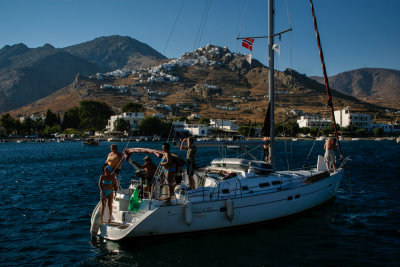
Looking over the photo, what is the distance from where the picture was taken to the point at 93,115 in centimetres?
14425

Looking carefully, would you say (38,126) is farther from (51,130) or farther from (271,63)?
(271,63)

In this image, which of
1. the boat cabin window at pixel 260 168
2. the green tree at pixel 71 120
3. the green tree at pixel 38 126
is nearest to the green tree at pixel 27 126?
the green tree at pixel 38 126

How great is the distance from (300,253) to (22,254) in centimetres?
981

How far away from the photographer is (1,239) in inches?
502

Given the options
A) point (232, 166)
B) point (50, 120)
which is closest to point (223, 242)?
point (232, 166)

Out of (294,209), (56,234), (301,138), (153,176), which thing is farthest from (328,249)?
(301,138)

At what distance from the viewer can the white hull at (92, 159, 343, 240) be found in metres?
11.5

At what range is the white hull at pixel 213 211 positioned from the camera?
11531 mm

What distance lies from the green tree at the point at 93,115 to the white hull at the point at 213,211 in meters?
137

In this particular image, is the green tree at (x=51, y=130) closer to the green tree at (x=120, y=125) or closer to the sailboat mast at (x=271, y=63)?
the green tree at (x=120, y=125)

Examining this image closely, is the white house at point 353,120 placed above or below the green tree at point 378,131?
above

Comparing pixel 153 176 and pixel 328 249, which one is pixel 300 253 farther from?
pixel 153 176

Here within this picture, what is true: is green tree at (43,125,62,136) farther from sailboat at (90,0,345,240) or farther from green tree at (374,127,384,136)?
green tree at (374,127,384,136)

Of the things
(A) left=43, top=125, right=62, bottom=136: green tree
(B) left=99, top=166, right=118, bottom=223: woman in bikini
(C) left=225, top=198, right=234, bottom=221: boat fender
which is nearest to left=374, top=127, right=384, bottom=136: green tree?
(A) left=43, top=125, right=62, bottom=136: green tree
